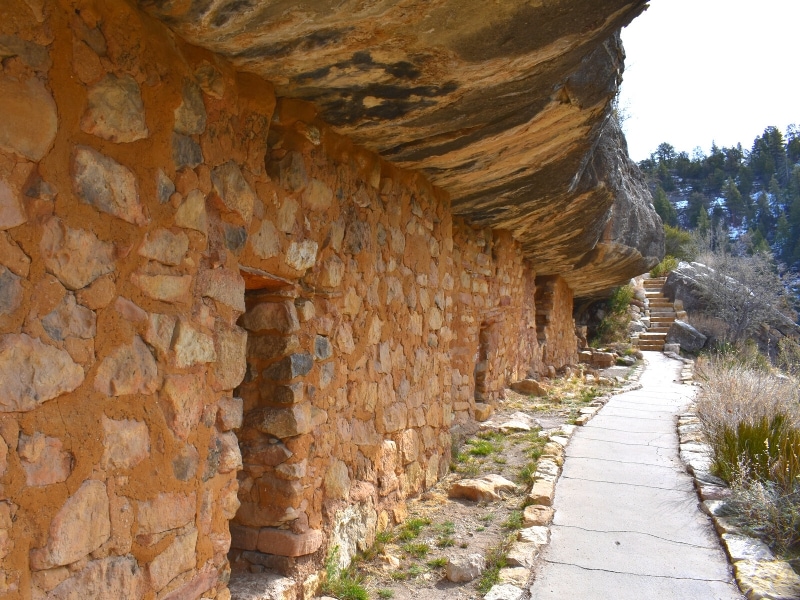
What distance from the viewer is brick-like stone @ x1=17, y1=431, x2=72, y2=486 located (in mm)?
1736

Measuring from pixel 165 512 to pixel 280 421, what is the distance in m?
0.90

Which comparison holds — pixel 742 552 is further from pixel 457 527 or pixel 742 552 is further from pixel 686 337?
pixel 686 337

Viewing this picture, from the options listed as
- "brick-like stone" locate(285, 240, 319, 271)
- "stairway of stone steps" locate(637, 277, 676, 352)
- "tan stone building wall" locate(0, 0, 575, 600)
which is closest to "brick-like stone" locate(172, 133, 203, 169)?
"tan stone building wall" locate(0, 0, 575, 600)

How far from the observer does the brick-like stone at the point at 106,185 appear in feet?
6.22

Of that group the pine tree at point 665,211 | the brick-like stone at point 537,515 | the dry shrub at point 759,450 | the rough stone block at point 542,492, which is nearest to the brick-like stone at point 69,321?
the brick-like stone at point 537,515

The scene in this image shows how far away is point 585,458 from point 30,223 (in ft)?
17.0

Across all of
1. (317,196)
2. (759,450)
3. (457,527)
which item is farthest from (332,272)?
(759,450)

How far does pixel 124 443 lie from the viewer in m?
2.06

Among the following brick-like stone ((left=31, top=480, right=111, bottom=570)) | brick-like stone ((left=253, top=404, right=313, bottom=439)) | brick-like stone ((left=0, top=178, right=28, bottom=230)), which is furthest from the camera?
brick-like stone ((left=253, top=404, right=313, bottom=439))

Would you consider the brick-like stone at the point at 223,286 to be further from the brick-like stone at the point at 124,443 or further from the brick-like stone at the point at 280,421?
the brick-like stone at the point at 280,421

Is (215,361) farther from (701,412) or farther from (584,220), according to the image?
(584,220)

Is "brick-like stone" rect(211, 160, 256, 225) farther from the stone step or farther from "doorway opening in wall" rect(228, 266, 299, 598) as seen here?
the stone step

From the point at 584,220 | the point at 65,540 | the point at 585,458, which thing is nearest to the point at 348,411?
the point at 65,540

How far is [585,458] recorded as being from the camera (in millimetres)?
5816
